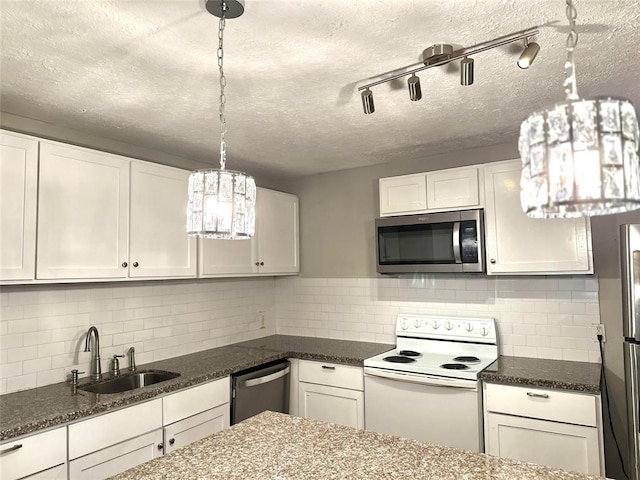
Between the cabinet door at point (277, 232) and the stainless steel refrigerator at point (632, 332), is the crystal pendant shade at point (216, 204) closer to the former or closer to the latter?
the stainless steel refrigerator at point (632, 332)

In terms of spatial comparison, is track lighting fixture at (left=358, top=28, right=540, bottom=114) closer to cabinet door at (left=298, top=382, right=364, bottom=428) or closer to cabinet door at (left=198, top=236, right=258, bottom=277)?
cabinet door at (left=198, top=236, right=258, bottom=277)

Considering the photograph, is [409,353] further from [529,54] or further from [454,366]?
[529,54]

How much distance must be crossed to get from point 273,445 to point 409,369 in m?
1.45

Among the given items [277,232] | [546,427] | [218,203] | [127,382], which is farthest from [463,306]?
[218,203]

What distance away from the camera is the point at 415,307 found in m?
3.48

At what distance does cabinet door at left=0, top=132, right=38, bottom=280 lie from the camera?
2.07 m

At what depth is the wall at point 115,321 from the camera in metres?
2.38

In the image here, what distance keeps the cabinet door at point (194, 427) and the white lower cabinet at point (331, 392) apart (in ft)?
2.19

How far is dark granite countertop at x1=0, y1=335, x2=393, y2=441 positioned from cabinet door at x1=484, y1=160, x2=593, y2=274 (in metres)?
1.17

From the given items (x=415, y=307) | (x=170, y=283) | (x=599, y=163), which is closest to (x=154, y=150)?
(x=170, y=283)

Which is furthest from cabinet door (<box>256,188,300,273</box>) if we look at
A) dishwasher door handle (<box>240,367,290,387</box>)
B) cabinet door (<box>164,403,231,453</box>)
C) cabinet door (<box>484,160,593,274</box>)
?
cabinet door (<box>484,160,593,274</box>)

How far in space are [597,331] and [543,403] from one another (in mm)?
706

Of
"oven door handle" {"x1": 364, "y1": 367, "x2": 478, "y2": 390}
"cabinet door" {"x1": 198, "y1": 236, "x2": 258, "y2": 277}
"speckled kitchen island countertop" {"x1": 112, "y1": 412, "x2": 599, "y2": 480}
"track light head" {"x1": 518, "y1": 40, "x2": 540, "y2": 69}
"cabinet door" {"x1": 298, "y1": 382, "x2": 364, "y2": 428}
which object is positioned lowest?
"cabinet door" {"x1": 298, "y1": 382, "x2": 364, "y2": 428}

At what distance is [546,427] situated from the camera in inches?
95.0
